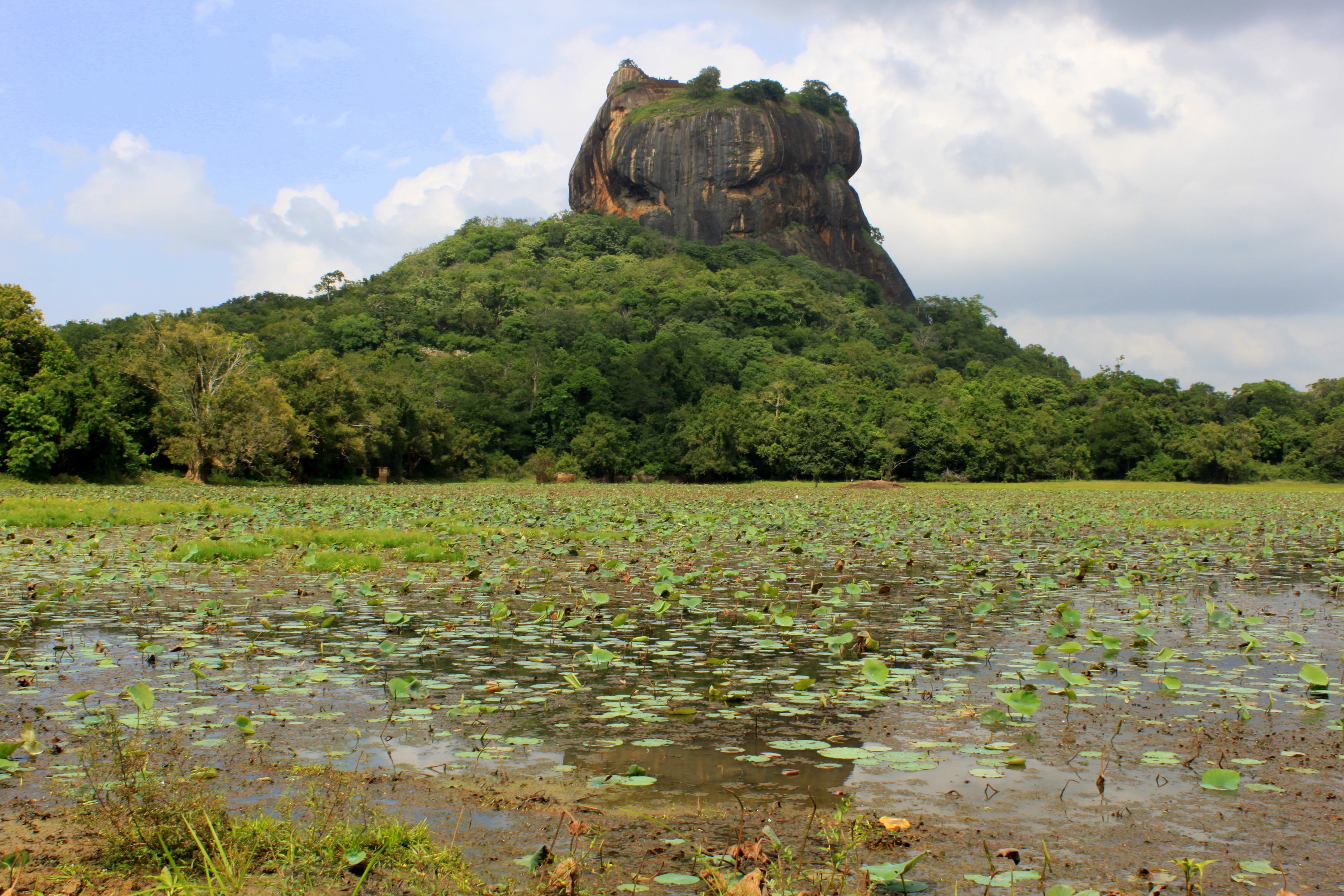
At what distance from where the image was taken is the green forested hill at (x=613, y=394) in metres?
37.3

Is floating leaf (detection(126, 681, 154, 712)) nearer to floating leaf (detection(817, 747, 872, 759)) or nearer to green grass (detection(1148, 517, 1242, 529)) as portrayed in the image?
floating leaf (detection(817, 747, 872, 759))

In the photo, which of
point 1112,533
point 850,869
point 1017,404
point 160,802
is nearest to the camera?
point 850,869

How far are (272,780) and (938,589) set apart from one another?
334 inches

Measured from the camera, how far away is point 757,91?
126 metres

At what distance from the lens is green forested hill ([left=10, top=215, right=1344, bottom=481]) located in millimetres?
37312

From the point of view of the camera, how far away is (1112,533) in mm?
18812

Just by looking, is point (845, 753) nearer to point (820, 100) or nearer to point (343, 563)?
point (343, 563)

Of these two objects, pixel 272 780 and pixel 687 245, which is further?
pixel 687 245

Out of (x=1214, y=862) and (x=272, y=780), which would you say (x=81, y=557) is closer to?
(x=272, y=780)

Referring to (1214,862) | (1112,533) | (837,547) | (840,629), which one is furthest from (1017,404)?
(1214,862)

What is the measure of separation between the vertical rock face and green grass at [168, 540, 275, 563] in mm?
112675

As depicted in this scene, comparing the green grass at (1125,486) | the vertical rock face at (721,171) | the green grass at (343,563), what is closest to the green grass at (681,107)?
the vertical rock face at (721,171)

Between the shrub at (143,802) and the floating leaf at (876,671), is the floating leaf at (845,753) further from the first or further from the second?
the shrub at (143,802)

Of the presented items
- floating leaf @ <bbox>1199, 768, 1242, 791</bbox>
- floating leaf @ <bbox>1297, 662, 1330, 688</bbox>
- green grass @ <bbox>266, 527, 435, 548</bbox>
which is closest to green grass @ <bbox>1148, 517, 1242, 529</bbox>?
floating leaf @ <bbox>1297, 662, 1330, 688</bbox>
